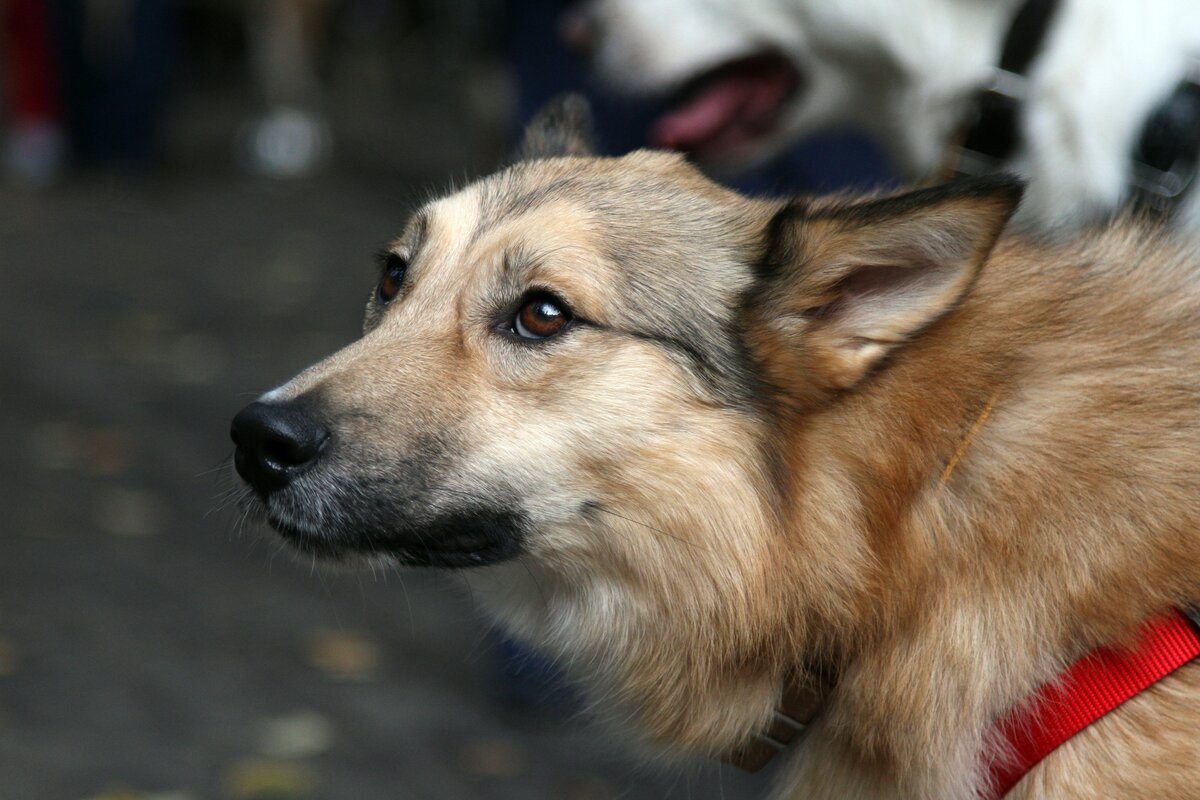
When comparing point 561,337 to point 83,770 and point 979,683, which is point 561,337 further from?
point 83,770

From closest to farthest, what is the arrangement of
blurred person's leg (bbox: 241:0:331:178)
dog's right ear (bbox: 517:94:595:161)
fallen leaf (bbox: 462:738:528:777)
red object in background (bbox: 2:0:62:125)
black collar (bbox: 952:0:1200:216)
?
black collar (bbox: 952:0:1200:216) → dog's right ear (bbox: 517:94:595:161) → fallen leaf (bbox: 462:738:528:777) → red object in background (bbox: 2:0:62:125) → blurred person's leg (bbox: 241:0:331:178)

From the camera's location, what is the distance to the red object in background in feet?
35.3

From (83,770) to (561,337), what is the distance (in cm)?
289

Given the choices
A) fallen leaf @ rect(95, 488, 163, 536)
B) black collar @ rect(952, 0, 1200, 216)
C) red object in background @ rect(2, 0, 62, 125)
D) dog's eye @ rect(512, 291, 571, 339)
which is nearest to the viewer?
dog's eye @ rect(512, 291, 571, 339)

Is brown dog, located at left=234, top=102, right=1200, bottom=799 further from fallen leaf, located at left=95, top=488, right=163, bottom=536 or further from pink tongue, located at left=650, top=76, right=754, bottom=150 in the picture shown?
fallen leaf, located at left=95, top=488, right=163, bottom=536

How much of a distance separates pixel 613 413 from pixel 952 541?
0.70 meters

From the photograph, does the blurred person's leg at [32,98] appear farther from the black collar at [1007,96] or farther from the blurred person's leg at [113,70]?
the black collar at [1007,96]

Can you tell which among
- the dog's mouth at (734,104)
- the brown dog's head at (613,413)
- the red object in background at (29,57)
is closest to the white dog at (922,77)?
the dog's mouth at (734,104)

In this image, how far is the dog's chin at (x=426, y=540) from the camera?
2.60m

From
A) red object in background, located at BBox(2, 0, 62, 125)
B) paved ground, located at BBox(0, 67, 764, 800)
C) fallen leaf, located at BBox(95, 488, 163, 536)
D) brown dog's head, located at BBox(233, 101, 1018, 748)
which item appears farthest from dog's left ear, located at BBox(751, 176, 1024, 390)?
red object in background, located at BBox(2, 0, 62, 125)

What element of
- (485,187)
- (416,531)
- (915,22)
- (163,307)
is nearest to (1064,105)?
(915,22)

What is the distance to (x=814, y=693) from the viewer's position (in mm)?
2574

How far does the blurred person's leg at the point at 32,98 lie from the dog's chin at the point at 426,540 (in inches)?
382

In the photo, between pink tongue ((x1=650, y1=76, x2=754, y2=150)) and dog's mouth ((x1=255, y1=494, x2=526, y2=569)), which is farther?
pink tongue ((x1=650, y1=76, x2=754, y2=150))
